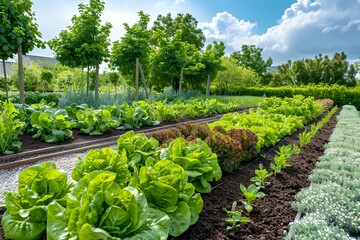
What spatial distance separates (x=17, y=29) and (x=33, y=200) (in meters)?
5.42

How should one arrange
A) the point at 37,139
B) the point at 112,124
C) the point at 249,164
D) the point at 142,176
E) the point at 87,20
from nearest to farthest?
the point at 142,176, the point at 249,164, the point at 37,139, the point at 112,124, the point at 87,20

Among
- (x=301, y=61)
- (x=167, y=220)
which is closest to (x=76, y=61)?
(x=167, y=220)

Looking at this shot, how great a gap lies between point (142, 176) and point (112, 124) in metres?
3.85

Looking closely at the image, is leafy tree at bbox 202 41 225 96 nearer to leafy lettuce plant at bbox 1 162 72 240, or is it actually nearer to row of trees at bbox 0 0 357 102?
row of trees at bbox 0 0 357 102

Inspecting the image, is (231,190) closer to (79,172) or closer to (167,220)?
(167,220)

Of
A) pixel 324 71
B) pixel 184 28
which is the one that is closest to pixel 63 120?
pixel 184 28

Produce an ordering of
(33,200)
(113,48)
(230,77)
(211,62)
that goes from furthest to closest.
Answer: (230,77), (211,62), (113,48), (33,200)

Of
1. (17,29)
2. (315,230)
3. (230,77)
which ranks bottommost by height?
(315,230)

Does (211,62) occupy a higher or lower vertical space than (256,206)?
higher

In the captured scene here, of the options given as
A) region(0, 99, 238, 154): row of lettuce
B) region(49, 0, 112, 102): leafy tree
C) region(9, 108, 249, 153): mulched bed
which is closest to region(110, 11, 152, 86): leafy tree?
region(49, 0, 112, 102): leafy tree

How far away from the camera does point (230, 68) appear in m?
25.4

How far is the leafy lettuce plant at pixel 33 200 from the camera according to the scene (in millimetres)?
1860

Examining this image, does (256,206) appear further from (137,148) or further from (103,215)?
(103,215)

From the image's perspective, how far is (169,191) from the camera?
6.40 ft
